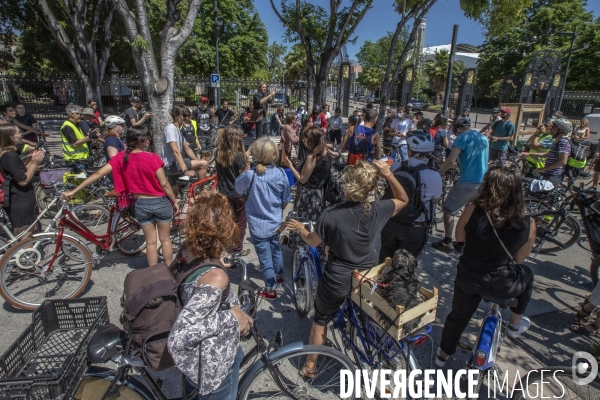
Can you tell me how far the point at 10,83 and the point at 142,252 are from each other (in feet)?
46.6

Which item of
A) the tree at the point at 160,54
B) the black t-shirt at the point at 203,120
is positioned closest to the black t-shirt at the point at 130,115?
the tree at the point at 160,54

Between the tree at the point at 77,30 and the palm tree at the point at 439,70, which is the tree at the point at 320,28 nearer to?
the tree at the point at 77,30

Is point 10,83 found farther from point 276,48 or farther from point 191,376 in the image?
point 276,48

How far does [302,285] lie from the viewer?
145 inches

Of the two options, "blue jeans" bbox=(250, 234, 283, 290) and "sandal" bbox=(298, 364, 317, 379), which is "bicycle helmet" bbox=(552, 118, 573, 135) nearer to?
"blue jeans" bbox=(250, 234, 283, 290)

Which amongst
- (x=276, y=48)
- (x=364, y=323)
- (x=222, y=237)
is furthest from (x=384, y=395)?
(x=276, y=48)

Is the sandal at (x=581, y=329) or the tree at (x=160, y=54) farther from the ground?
the tree at (x=160, y=54)

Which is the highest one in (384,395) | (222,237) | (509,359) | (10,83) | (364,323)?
(10,83)

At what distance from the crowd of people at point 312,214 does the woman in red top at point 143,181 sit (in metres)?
0.01

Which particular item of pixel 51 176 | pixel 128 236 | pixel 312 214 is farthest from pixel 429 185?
pixel 51 176

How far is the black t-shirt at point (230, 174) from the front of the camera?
430 centimetres

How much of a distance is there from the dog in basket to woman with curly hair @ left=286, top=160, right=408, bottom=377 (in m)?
0.28

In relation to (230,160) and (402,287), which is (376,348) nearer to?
(402,287)

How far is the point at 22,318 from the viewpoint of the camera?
357 centimetres
